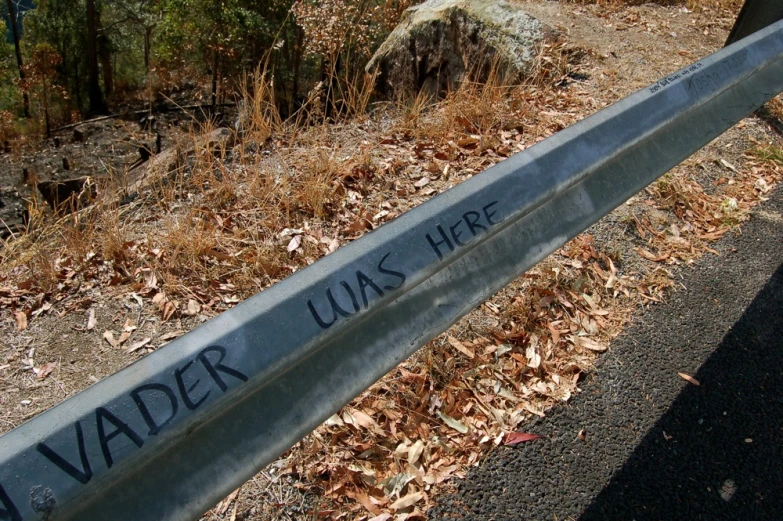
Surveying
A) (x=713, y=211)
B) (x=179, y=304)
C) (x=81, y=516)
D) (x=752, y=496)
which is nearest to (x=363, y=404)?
(x=179, y=304)

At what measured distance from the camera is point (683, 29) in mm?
7281

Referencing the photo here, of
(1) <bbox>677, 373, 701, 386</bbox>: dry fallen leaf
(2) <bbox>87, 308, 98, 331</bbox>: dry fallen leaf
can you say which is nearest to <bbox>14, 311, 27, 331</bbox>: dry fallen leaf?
(2) <bbox>87, 308, 98, 331</bbox>: dry fallen leaf

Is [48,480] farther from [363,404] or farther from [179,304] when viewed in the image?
[179,304]

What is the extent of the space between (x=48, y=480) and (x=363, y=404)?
5.60 feet

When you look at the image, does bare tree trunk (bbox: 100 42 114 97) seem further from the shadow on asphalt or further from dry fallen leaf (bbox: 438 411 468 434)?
the shadow on asphalt

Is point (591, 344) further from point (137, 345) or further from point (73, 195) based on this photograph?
point (73, 195)

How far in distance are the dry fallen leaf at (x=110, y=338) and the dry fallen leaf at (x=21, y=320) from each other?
440 millimetres

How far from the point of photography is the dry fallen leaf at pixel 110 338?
3.03 m

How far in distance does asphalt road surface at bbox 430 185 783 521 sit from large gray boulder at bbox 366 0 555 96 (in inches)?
145

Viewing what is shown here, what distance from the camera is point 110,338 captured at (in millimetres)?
3055

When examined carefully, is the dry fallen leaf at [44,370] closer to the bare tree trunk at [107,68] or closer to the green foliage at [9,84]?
the bare tree trunk at [107,68]

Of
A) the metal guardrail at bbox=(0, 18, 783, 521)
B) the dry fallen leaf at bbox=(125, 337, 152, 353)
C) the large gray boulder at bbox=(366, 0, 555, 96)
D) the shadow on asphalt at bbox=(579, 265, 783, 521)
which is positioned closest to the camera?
the metal guardrail at bbox=(0, 18, 783, 521)

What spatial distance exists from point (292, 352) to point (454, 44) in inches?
261

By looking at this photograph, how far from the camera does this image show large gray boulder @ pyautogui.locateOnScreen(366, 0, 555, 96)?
21.3ft
